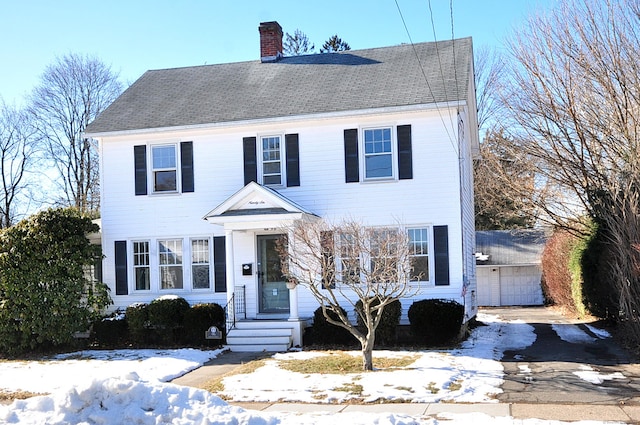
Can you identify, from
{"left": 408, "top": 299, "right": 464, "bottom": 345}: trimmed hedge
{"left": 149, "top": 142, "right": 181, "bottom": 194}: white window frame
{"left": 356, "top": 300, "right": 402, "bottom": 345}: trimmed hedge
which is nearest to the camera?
{"left": 408, "top": 299, "right": 464, "bottom": 345}: trimmed hedge

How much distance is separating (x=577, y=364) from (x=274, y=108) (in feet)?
32.0

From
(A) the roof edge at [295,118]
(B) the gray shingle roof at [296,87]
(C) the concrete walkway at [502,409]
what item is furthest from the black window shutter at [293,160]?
(C) the concrete walkway at [502,409]

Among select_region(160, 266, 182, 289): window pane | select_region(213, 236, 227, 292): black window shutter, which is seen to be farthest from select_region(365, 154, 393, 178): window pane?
select_region(160, 266, 182, 289): window pane

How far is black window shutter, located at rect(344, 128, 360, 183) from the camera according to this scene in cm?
1772

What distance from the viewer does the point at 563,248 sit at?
85.9 ft

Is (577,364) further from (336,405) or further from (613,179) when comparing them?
(613,179)

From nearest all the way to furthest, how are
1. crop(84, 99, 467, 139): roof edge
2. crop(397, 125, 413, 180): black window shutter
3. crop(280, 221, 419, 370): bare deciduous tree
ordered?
crop(280, 221, 419, 370): bare deciduous tree
crop(84, 99, 467, 139): roof edge
crop(397, 125, 413, 180): black window shutter

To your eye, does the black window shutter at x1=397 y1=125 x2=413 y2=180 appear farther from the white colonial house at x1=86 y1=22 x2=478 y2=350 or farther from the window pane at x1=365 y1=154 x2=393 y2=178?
the window pane at x1=365 y1=154 x2=393 y2=178

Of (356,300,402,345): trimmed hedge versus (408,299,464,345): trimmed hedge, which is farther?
(356,300,402,345): trimmed hedge

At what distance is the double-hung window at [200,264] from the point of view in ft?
62.0

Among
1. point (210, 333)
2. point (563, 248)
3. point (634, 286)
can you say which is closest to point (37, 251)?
point (210, 333)

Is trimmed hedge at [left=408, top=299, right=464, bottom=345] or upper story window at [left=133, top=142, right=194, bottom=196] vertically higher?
upper story window at [left=133, top=142, right=194, bottom=196]

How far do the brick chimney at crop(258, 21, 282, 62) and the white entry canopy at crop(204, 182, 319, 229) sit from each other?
615 cm

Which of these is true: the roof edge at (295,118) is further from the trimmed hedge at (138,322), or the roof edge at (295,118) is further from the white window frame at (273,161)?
the trimmed hedge at (138,322)
